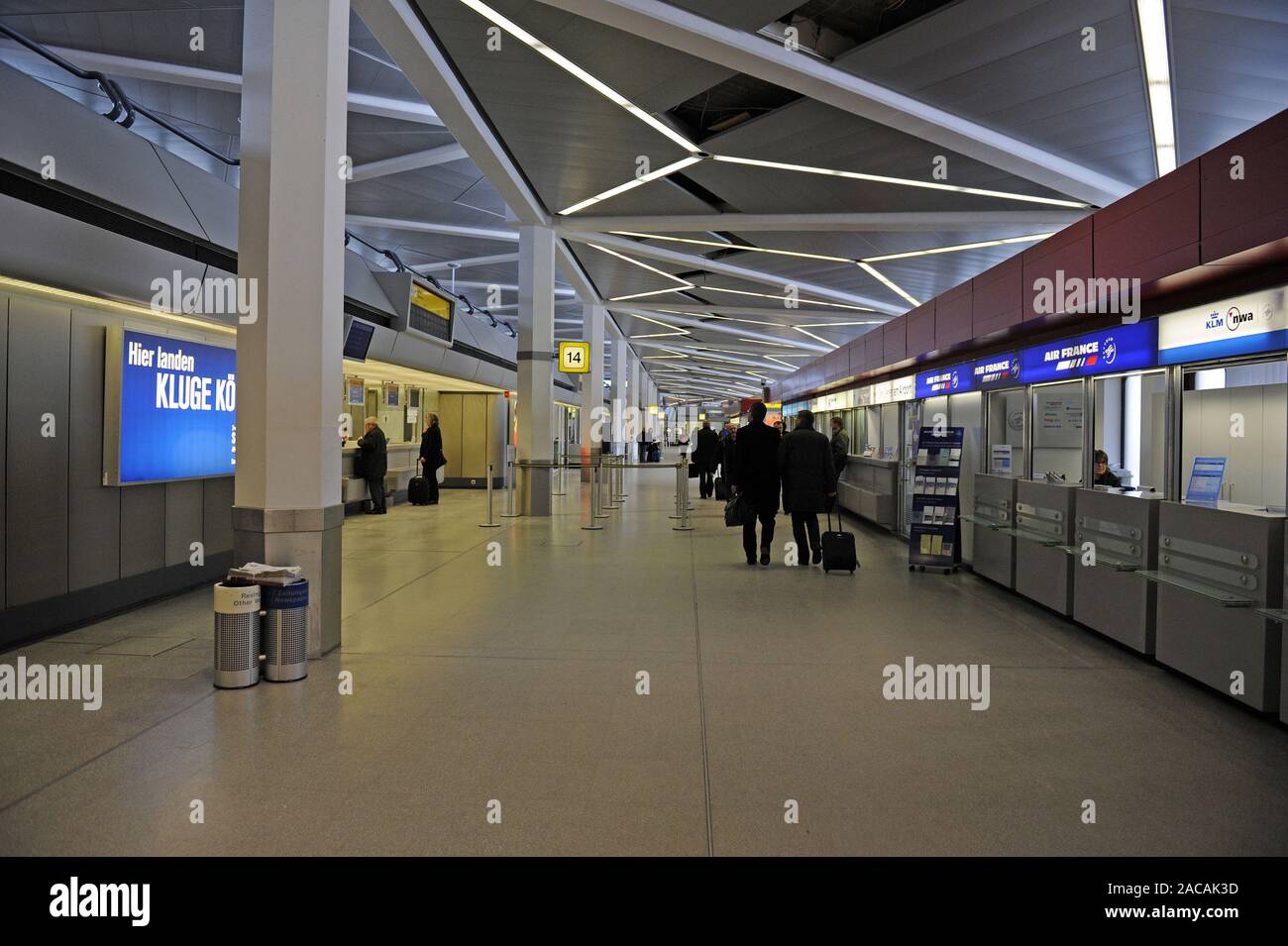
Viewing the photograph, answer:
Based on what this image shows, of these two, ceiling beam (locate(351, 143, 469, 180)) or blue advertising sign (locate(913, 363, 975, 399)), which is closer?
blue advertising sign (locate(913, 363, 975, 399))

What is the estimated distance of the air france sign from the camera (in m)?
4.96

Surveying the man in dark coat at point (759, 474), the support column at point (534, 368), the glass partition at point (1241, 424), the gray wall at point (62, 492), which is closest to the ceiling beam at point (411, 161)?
the support column at point (534, 368)

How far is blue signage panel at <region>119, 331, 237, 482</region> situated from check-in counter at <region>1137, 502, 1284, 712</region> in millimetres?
7508

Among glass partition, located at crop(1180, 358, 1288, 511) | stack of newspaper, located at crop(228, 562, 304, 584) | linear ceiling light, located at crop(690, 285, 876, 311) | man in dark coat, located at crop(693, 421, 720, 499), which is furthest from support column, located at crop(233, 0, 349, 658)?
linear ceiling light, located at crop(690, 285, 876, 311)

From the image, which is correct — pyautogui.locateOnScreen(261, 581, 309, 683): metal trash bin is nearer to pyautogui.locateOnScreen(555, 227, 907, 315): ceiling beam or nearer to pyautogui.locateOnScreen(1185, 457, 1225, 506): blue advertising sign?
pyautogui.locateOnScreen(1185, 457, 1225, 506): blue advertising sign

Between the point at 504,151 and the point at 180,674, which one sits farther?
the point at 504,151

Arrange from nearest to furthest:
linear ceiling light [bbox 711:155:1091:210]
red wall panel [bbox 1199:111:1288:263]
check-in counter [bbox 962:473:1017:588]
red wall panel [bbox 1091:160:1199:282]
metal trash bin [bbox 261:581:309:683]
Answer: red wall panel [bbox 1199:111:1288:263] → metal trash bin [bbox 261:581:309:683] → red wall panel [bbox 1091:160:1199:282] → check-in counter [bbox 962:473:1017:588] → linear ceiling light [bbox 711:155:1091:210]

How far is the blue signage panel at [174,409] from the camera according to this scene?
24.3ft

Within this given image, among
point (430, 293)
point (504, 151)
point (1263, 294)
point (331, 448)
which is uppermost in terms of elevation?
point (504, 151)

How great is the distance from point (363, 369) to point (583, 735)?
15.1m

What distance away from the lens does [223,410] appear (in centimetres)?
881

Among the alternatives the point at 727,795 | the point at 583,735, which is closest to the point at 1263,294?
the point at 727,795

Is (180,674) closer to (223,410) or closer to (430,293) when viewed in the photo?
(223,410)
